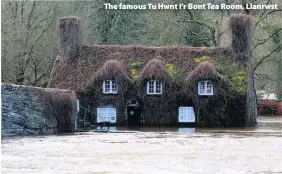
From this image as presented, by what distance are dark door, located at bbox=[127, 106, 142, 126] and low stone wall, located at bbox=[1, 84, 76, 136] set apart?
13146 millimetres

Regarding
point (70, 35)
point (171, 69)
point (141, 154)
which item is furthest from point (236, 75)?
point (141, 154)

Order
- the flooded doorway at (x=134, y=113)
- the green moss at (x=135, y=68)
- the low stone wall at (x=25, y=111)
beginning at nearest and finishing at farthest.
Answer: the low stone wall at (x=25, y=111), the flooded doorway at (x=134, y=113), the green moss at (x=135, y=68)

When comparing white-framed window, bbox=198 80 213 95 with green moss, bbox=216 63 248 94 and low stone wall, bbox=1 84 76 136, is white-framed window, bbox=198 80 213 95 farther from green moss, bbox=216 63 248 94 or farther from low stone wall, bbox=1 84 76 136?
low stone wall, bbox=1 84 76 136

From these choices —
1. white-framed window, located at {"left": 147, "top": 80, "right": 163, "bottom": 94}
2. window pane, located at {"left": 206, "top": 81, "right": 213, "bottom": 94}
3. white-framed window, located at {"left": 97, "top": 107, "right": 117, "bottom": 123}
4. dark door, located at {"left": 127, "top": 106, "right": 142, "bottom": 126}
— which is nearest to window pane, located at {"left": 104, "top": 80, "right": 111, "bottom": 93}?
white-framed window, located at {"left": 97, "top": 107, "right": 117, "bottom": 123}

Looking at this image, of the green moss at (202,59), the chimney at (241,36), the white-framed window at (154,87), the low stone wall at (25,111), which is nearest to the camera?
the low stone wall at (25,111)

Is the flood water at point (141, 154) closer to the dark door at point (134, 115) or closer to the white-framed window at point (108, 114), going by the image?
the dark door at point (134, 115)

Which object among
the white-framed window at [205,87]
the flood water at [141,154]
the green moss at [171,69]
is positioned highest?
the green moss at [171,69]

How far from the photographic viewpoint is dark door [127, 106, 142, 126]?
169 feet

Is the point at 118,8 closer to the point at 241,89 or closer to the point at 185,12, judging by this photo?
the point at 185,12

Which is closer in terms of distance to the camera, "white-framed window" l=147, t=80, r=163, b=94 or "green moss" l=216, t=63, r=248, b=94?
"green moss" l=216, t=63, r=248, b=94

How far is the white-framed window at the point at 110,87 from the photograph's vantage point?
170 feet

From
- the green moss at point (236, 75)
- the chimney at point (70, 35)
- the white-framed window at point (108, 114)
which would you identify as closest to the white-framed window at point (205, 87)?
the green moss at point (236, 75)

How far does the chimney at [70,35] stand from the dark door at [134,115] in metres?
6.68

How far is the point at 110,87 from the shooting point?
5206 centimetres
